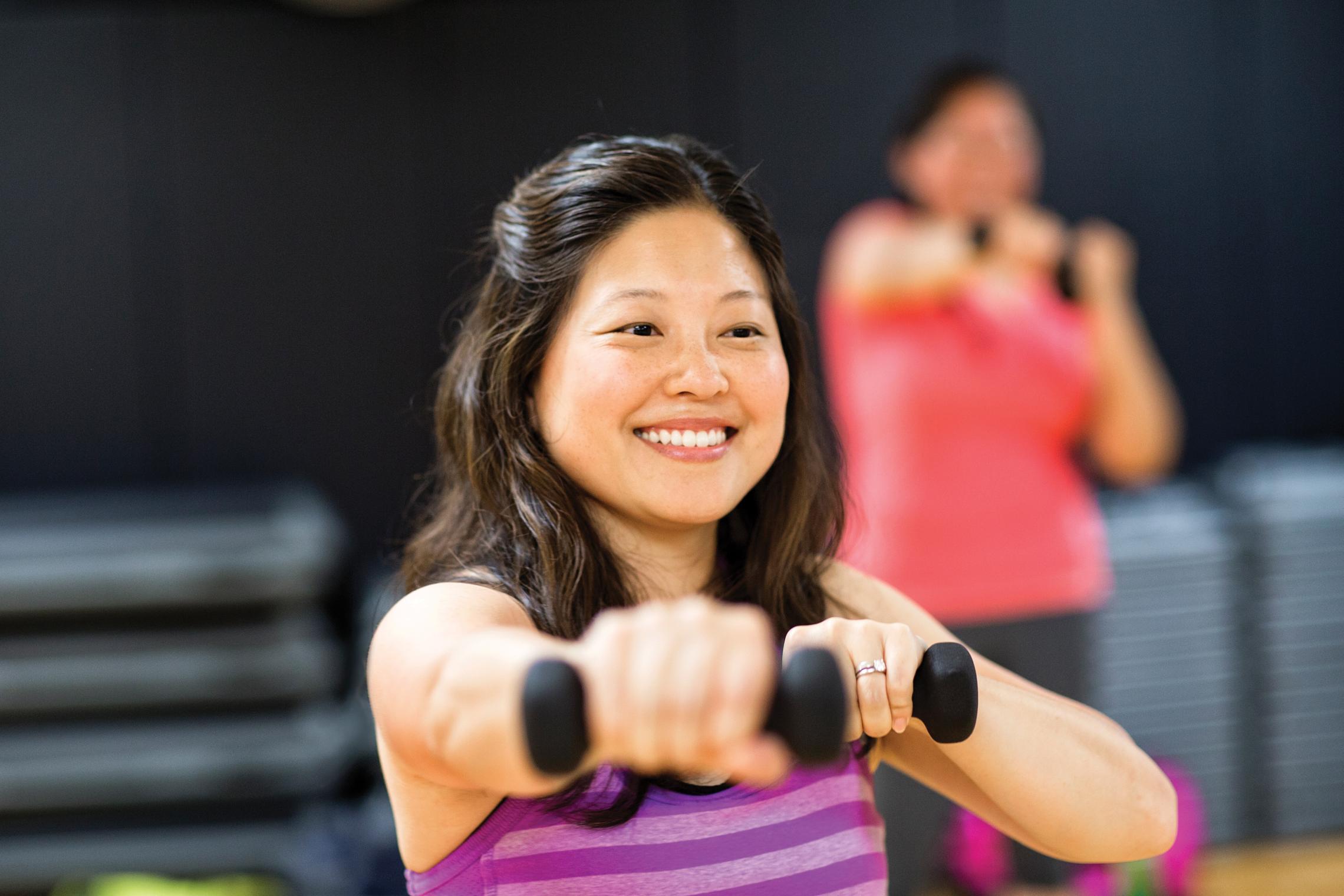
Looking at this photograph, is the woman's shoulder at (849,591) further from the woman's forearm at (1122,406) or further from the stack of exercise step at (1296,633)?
the stack of exercise step at (1296,633)

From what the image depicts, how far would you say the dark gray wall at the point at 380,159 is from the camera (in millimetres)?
2965

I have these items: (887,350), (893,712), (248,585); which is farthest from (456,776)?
(248,585)

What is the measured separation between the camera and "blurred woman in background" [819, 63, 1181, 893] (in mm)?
2027

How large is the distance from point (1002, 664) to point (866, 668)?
134cm

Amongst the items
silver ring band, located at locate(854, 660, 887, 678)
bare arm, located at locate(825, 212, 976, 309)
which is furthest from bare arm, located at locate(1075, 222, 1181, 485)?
silver ring band, located at locate(854, 660, 887, 678)

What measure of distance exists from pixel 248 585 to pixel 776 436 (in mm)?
1974

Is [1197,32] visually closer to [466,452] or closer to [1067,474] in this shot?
[1067,474]

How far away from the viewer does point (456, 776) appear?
67 centimetres

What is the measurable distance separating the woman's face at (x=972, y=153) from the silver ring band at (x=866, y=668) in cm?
153

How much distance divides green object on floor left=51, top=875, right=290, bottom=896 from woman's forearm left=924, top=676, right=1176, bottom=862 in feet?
6.31

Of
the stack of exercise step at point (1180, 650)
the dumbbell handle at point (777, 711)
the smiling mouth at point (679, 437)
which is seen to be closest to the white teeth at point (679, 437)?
the smiling mouth at point (679, 437)

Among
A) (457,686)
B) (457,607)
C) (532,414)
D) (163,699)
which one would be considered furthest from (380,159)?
(457,686)

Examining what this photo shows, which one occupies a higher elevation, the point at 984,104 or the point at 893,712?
the point at 984,104

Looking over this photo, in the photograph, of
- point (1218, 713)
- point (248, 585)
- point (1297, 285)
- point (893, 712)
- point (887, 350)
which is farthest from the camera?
point (1297, 285)
